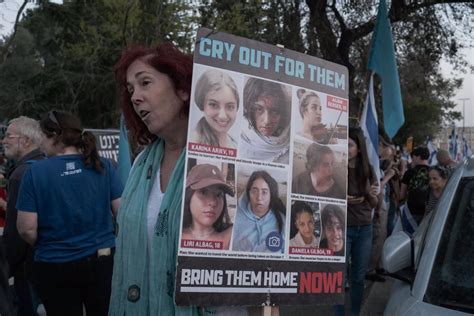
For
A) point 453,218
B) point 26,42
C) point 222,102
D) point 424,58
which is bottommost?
point 453,218

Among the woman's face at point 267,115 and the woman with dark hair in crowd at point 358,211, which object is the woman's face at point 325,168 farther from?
the woman with dark hair in crowd at point 358,211

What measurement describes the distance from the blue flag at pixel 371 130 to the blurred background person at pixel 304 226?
3671 mm

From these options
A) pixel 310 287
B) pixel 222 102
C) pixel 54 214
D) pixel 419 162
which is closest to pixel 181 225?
pixel 222 102

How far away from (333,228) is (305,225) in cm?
14

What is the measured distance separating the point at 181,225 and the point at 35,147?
347cm

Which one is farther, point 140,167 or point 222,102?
point 140,167

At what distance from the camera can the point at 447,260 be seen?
2947 millimetres

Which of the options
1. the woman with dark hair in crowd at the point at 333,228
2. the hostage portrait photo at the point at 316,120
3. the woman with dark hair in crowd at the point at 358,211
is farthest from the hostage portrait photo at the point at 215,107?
the woman with dark hair in crowd at the point at 358,211

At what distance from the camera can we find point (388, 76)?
20.9 ft

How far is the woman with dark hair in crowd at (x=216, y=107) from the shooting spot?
6.99 ft

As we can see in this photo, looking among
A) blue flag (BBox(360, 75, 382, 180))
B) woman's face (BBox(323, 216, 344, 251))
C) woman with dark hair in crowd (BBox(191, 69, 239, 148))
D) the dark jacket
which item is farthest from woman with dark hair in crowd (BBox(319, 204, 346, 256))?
blue flag (BBox(360, 75, 382, 180))

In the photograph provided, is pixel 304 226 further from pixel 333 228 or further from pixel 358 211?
pixel 358 211

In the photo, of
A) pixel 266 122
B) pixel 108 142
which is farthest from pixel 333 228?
pixel 108 142

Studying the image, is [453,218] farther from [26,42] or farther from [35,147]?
[26,42]
